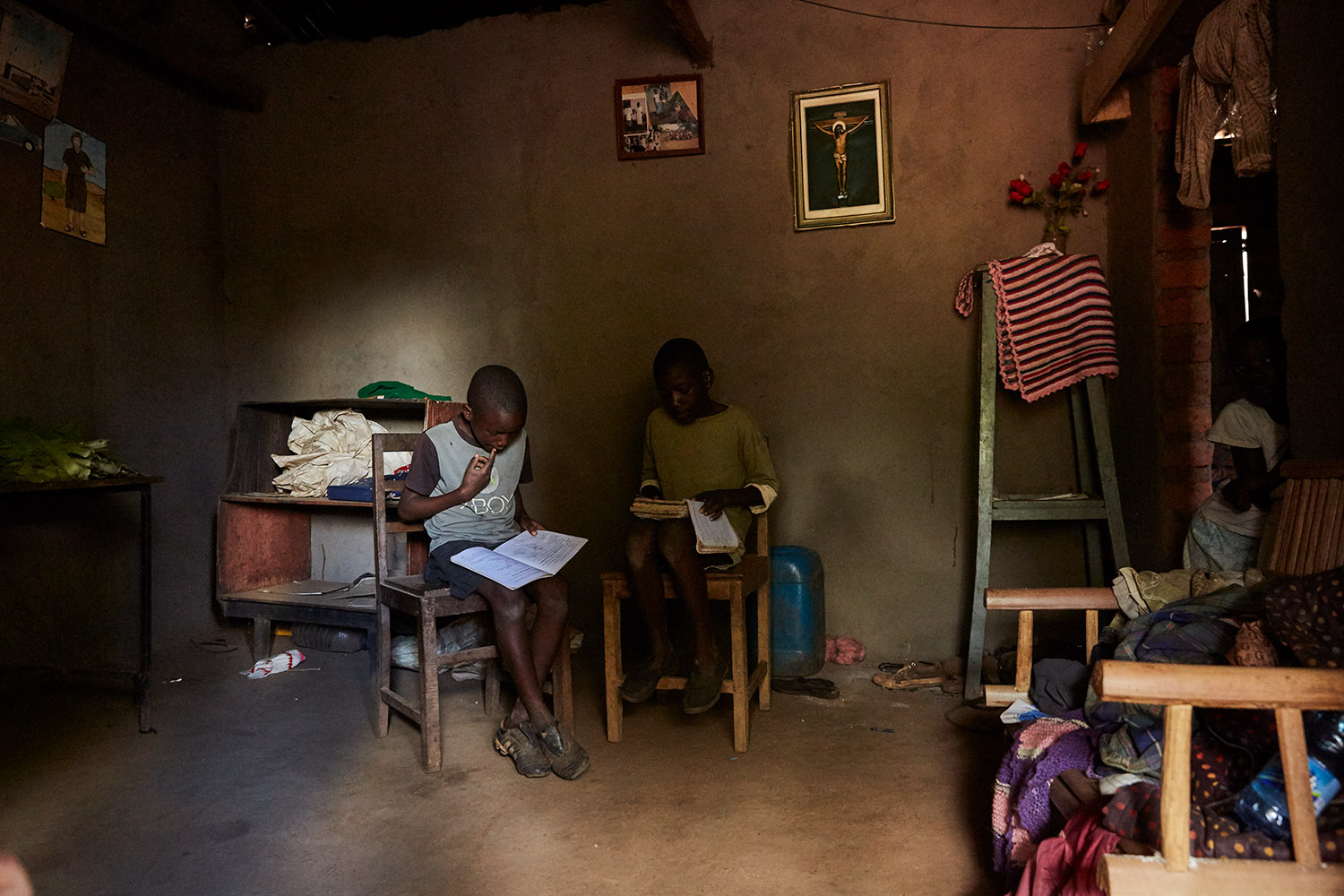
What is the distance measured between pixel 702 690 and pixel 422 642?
0.92m

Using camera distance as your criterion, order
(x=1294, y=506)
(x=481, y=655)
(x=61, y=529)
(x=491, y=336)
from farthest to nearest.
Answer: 1. (x=491, y=336)
2. (x=61, y=529)
3. (x=481, y=655)
4. (x=1294, y=506)

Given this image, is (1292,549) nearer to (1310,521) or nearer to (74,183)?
(1310,521)

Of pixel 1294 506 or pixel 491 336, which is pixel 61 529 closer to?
pixel 491 336

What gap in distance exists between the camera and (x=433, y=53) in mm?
4395

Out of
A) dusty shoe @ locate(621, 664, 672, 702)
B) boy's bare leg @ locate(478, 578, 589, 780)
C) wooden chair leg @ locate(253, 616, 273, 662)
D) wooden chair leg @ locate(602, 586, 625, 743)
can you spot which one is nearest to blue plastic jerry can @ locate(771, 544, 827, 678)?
dusty shoe @ locate(621, 664, 672, 702)

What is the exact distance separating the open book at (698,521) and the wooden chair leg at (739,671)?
0.18 meters

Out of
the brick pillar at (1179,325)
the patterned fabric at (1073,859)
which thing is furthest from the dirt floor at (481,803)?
the brick pillar at (1179,325)

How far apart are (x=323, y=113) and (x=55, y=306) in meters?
1.68

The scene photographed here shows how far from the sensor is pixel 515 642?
2734 mm

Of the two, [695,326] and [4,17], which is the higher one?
[4,17]

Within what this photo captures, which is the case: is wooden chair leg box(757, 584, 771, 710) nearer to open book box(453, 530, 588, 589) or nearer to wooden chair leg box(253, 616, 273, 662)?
open book box(453, 530, 588, 589)

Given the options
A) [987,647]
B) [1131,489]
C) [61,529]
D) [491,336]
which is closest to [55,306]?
[61,529]

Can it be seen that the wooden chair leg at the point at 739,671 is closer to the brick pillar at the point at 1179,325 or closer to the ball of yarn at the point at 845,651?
the ball of yarn at the point at 845,651

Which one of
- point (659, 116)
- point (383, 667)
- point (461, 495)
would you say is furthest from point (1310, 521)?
point (659, 116)
